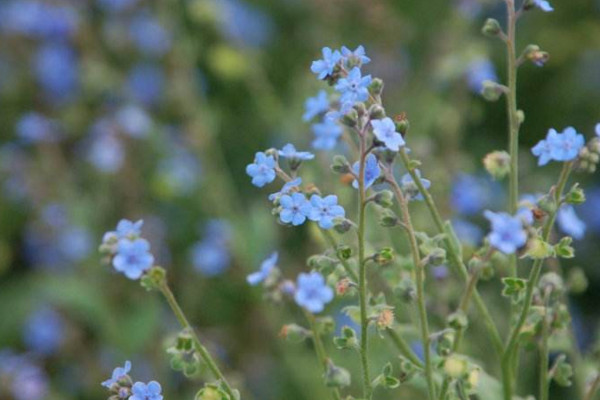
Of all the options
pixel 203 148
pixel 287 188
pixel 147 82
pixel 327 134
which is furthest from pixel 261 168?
pixel 147 82

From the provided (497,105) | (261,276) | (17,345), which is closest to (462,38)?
(497,105)

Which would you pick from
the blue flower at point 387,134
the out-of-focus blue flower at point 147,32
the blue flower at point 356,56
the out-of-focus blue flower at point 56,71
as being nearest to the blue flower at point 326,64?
the blue flower at point 356,56

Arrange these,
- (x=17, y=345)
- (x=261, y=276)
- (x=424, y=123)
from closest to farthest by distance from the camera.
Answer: (x=261, y=276)
(x=424, y=123)
(x=17, y=345)

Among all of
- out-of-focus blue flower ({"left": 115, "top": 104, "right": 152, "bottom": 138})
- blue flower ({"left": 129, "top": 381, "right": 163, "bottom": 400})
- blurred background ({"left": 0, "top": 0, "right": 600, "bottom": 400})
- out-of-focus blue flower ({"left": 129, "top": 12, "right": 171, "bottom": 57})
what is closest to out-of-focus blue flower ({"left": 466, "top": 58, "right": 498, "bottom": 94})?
blurred background ({"left": 0, "top": 0, "right": 600, "bottom": 400})

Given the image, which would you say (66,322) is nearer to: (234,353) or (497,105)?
(234,353)

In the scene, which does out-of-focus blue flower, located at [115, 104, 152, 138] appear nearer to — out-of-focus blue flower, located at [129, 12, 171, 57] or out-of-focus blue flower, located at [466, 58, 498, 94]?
out-of-focus blue flower, located at [129, 12, 171, 57]

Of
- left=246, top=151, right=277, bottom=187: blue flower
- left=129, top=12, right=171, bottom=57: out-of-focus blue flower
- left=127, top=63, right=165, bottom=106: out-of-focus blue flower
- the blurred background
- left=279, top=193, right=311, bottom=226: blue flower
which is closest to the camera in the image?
left=279, top=193, right=311, bottom=226: blue flower

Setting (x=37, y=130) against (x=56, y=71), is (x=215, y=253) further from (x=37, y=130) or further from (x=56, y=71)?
(x=56, y=71)

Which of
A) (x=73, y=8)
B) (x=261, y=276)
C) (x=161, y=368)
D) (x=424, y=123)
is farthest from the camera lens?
(x=73, y=8)
